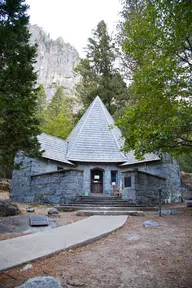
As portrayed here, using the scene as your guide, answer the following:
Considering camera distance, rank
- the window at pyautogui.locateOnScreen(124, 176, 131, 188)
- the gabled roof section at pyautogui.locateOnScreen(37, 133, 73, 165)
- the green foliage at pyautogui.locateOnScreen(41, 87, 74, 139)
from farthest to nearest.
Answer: the green foliage at pyautogui.locateOnScreen(41, 87, 74, 139) < the gabled roof section at pyautogui.locateOnScreen(37, 133, 73, 165) < the window at pyautogui.locateOnScreen(124, 176, 131, 188)

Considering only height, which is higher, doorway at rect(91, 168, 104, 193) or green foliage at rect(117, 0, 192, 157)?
green foliage at rect(117, 0, 192, 157)

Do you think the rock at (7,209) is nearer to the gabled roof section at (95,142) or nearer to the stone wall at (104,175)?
the gabled roof section at (95,142)

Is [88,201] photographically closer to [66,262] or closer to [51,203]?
[51,203]

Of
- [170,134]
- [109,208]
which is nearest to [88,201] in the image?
[109,208]

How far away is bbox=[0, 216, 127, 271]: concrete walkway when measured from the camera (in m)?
3.34

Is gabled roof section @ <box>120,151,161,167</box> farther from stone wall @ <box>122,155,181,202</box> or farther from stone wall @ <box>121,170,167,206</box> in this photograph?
stone wall @ <box>121,170,167,206</box>

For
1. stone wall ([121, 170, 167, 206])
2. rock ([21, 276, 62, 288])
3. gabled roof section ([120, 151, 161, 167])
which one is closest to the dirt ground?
rock ([21, 276, 62, 288])

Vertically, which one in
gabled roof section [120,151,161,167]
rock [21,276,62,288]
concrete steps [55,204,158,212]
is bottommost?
concrete steps [55,204,158,212]

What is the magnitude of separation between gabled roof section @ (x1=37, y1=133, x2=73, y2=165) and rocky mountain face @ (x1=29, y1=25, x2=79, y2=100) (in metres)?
54.7

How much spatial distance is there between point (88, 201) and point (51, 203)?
6.49 feet

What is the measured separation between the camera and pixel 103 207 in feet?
32.3

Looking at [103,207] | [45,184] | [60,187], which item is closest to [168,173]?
[103,207]

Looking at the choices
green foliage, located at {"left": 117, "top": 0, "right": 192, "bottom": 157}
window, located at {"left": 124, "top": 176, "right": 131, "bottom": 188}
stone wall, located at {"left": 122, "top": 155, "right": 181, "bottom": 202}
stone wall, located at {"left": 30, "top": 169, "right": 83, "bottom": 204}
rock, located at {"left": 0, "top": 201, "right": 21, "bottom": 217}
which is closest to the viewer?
green foliage, located at {"left": 117, "top": 0, "right": 192, "bottom": 157}

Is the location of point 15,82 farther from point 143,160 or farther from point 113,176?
point 113,176
